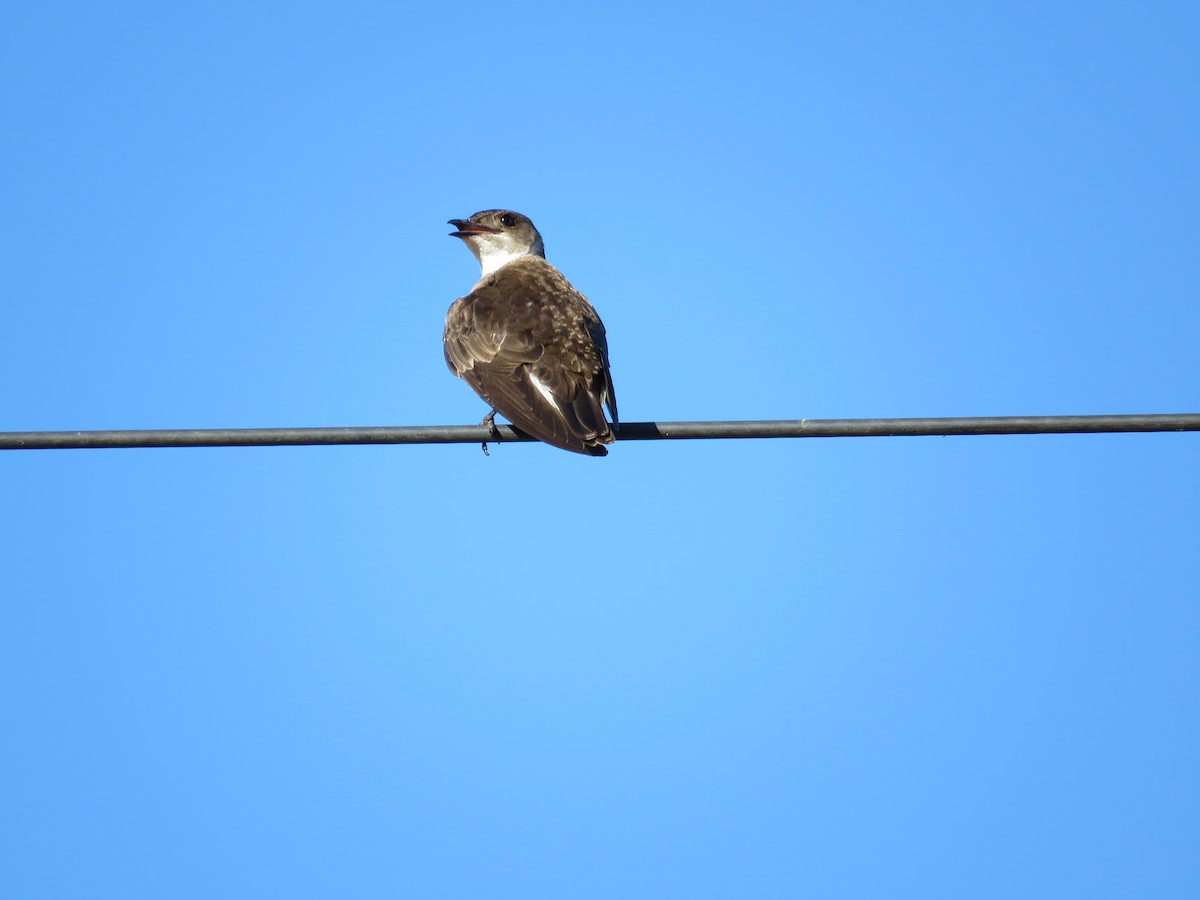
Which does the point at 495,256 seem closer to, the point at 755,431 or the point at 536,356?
the point at 536,356

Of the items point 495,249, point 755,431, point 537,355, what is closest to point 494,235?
point 495,249

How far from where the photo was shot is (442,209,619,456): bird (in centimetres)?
770

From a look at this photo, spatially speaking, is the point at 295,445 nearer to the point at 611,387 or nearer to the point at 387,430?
the point at 387,430

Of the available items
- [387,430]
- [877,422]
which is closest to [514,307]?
[387,430]

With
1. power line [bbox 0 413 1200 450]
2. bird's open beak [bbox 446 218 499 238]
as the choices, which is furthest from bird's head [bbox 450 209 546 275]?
power line [bbox 0 413 1200 450]

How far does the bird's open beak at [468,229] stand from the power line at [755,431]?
5.28 metres

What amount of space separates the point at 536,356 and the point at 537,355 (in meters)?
0.02

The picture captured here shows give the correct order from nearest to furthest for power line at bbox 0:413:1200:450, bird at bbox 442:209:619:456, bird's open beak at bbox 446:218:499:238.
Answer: power line at bbox 0:413:1200:450
bird at bbox 442:209:619:456
bird's open beak at bbox 446:218:499:238

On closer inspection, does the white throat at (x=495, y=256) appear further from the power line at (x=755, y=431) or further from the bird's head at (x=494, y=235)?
the power line at (x=755, y=431)

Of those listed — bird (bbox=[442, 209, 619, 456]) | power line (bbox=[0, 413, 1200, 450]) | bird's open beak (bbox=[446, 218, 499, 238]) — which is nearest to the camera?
power line (bbox=[0, 413, 1200, 450])

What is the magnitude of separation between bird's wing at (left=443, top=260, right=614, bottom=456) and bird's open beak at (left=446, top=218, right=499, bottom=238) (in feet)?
4.34

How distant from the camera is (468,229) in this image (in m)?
11.1

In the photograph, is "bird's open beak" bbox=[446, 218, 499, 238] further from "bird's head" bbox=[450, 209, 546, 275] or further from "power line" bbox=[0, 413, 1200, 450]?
"power line" bbox=[0, 413, 1200, 450]

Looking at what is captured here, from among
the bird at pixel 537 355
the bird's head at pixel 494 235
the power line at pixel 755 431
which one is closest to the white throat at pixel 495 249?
the bird's head at pixel 494 235
